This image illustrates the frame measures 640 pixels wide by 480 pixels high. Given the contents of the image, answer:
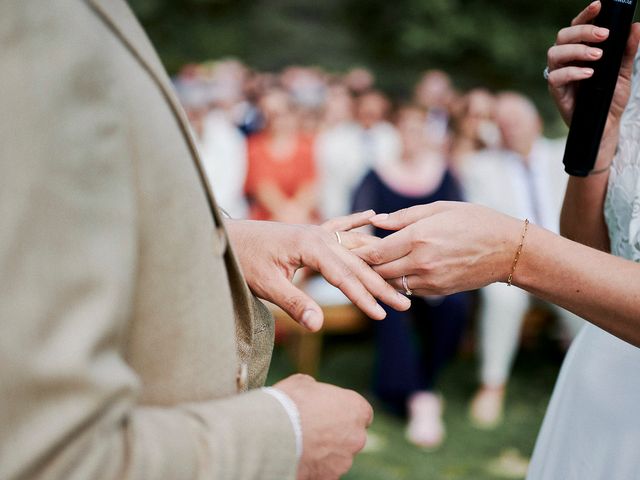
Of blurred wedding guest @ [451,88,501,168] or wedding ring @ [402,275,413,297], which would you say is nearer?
wedding ring @ [402,275,413,297]

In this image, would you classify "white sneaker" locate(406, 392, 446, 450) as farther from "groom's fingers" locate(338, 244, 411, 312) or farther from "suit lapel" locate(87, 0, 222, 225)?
"suit lapel" locate(87, 0, 222, 225)

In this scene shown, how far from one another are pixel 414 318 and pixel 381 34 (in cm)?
1646

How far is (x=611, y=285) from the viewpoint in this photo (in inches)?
57.9

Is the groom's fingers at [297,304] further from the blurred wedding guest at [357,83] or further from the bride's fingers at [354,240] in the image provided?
the blurred wedding guest at [357,83]

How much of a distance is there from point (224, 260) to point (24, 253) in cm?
41

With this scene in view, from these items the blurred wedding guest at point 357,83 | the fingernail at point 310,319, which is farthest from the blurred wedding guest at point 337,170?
the fingernail at point 310,319

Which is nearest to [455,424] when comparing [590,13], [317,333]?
[317,333]

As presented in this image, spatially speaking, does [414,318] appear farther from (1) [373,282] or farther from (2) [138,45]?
(2) [138,45]

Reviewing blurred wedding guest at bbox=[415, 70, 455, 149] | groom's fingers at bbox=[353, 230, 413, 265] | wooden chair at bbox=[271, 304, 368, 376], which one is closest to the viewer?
groom's fingers at bbox=[353, 230, 413, 265]

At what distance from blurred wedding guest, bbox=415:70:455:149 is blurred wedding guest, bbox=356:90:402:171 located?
41cm

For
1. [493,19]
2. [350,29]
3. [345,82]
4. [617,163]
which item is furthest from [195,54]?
[617,163]

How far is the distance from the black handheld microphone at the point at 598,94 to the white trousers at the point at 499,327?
339 centimetres

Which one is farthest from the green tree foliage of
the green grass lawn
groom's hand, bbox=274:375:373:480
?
groom's hand, bbox=274:375:373:480

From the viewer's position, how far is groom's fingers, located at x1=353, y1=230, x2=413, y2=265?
5.35ft
